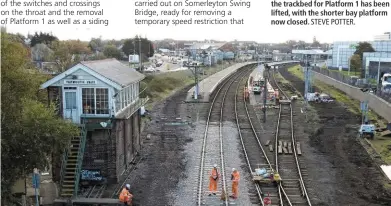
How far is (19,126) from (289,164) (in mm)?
13549

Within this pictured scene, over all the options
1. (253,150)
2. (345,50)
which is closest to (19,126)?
(253,150)

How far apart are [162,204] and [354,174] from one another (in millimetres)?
9506

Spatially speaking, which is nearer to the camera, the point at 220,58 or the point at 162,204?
the point at 162,204

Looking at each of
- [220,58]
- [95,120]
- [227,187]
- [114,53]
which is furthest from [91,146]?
[220,58]

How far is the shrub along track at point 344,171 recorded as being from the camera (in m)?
18.1

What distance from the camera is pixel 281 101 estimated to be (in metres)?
44.3

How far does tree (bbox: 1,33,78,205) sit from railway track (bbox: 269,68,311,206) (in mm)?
8926

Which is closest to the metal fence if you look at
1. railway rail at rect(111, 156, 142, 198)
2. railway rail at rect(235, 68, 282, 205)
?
railway rail at rect(235, 68, 282, 205)

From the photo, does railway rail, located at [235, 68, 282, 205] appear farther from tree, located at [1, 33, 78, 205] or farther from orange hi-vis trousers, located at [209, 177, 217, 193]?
tree, located at [1, 33, 78, 205]

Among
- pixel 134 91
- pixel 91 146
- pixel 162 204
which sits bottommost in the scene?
pixel 162 204

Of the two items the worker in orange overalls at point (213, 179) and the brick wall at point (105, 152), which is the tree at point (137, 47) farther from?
the worker in orange overalls at point (213, 179)

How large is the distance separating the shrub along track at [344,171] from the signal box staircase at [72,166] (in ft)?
31.0

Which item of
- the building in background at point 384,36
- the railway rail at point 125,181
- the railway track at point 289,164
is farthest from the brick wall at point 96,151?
the building in background at point 384,36

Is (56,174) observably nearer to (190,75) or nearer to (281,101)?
(281,101)
